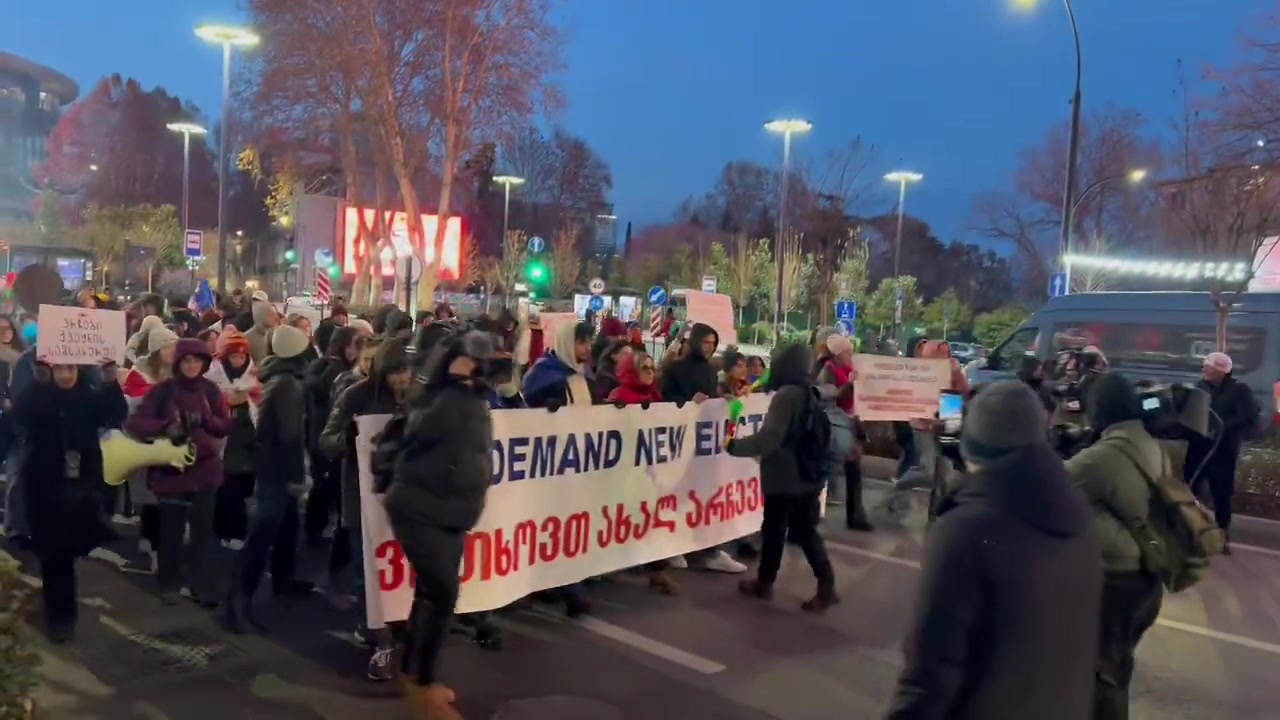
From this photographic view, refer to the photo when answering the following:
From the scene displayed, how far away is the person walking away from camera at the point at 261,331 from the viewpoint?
9078 millimetres

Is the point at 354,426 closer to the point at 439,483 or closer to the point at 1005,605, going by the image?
the point at 439,483

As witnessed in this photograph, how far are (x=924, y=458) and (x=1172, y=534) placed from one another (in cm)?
635

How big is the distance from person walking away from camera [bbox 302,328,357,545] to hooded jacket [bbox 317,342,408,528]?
1.04 metres

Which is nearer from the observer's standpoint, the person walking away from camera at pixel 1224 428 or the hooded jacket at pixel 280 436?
the hooded jacket at pixel 280 436

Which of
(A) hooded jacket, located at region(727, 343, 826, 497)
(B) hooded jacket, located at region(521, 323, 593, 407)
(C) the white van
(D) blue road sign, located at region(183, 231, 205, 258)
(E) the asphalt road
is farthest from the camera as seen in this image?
(D) blue road sign, located at region(183, 231, 205, 258)

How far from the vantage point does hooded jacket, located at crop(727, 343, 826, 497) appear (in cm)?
675

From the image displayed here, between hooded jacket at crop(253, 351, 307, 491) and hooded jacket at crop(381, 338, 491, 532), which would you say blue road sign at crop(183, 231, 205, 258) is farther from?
hooded jacket at crop(381, 338, 491, 532)

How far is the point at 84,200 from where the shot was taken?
66625mm

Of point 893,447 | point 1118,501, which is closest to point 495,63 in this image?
point 893,447

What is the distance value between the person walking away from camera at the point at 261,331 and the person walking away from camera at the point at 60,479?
2887 mm

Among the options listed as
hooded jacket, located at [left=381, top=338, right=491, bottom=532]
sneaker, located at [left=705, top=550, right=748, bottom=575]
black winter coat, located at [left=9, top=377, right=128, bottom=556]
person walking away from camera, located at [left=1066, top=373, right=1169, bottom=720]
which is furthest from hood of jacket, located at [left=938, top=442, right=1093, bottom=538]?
sneaker, located at [left=705, top=550, right=748, bottom=575]

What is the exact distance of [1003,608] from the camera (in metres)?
2.55

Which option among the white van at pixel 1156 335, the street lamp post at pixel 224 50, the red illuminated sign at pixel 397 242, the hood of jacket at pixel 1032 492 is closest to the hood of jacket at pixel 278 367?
the hood of jacket at pixel 1032 492

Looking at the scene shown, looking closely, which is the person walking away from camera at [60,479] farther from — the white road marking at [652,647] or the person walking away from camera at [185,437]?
the white road marking at [652,647]
